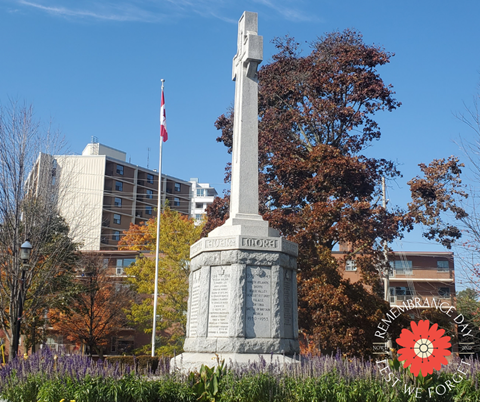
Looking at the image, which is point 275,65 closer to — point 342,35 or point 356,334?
point 342,35

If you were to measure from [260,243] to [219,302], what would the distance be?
1.42 metres

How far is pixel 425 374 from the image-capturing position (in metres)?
7.12

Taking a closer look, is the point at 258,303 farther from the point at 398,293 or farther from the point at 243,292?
the point at 398,293

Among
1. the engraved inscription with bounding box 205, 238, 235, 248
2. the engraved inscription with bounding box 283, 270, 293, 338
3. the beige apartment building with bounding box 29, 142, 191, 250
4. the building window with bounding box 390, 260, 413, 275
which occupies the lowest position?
the engraved inscription with bounding box 283, 270, 293, 338

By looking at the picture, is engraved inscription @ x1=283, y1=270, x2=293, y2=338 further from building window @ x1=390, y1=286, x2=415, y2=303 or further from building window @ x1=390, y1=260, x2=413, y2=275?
building window @ x1=390, y1=286, x2=415, y2=303

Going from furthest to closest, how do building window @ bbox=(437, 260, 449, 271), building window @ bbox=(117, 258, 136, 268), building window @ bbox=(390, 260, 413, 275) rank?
building window @ bbox=(117, 258, 136, 268)
building window @ bbox=(437, 260, 449, 271)
building window @ bbox=(390, 260, 413, 275)

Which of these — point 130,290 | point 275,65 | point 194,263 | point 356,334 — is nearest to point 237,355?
point 194,263

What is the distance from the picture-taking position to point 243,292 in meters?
10.4

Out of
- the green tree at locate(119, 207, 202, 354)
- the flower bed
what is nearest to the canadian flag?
the green tree at locate(119, 207, 202, 354)

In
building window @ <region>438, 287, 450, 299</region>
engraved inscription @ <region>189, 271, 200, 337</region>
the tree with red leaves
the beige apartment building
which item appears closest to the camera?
engraved inscription @ <region>189, 271, 200, 337</region>

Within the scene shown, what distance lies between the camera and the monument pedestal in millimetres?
10180

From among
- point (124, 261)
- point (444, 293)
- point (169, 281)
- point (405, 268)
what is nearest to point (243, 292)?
point (169, 281)

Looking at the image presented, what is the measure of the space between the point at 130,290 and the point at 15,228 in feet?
68.7

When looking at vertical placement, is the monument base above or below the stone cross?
below
